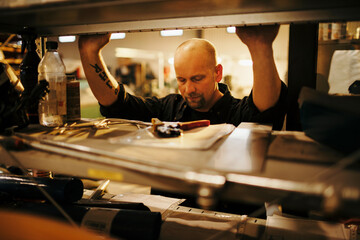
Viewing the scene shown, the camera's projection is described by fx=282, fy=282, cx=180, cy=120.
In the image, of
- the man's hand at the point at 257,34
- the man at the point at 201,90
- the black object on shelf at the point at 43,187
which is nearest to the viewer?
the black object on shelf at the point at 43,187

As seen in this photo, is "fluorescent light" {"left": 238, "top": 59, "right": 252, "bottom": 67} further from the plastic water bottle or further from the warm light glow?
the plastic water bottle

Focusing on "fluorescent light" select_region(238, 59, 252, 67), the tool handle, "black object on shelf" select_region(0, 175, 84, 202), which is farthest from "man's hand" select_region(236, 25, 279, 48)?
"fluorescent light" select_region(238, 59, 252, 67)

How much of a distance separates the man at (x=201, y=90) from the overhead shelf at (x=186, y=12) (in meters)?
0.14

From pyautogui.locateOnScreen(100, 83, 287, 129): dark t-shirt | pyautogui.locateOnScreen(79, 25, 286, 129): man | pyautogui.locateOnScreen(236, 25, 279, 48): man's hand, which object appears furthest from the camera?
pyautogui.locateOnScreen(100, 83, 287, 129): dark t-shirt

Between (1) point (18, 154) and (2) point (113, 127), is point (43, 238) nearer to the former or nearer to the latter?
(1) point (18, 154)

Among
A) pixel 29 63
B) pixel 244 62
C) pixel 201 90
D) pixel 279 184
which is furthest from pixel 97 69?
pixel 244 62

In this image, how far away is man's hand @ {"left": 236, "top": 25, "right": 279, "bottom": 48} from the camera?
822 millimetres

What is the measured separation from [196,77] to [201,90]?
87 millimetres

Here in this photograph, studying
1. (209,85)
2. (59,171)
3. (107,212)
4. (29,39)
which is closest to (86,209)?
(107,212)

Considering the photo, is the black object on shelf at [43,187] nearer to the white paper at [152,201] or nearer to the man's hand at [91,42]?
the white paper at [152,201]

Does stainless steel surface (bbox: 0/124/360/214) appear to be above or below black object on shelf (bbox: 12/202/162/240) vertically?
above

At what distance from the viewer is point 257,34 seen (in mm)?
848

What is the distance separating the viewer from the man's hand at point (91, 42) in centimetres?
111

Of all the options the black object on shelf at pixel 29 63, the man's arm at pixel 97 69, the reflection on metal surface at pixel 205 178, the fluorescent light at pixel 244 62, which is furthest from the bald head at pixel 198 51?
the fluorescent light at pixel 244 62
